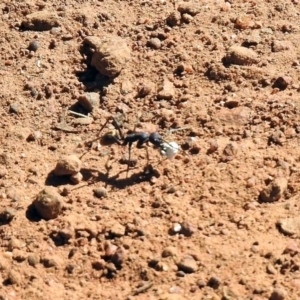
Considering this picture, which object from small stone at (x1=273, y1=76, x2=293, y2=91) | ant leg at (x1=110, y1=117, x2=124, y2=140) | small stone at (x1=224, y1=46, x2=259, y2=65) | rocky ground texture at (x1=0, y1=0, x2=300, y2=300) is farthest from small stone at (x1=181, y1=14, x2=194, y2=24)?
ant leg at (x1=110, y1=117, x2=124, y2=140)

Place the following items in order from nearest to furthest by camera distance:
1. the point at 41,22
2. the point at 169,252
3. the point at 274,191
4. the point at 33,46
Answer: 1. the point at 169,252
2. the point at 274,191
3. the point at 33,46
4. the point at 41,22

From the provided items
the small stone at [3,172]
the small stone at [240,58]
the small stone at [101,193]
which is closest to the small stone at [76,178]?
the small stone at [101,193]

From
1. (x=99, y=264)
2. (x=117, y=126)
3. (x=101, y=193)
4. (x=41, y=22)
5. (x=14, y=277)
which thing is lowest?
(x=14, y=277)

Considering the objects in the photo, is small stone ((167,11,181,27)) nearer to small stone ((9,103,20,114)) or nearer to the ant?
the ant

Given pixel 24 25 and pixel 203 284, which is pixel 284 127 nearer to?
pixel 203 284

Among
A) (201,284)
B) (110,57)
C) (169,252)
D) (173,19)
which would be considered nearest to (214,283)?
(201,284)

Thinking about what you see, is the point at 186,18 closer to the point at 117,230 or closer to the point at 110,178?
the point at 110,178
